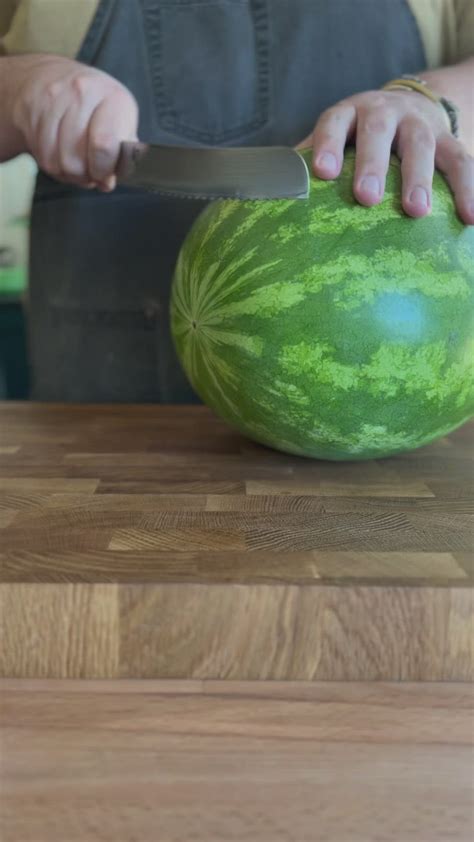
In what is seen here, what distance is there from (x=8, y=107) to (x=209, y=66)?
37 centimetres

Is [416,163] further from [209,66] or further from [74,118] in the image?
[209,66]

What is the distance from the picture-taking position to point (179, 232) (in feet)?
4.66

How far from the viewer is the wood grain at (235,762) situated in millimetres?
528

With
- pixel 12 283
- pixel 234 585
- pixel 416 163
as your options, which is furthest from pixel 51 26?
pixel 12 283

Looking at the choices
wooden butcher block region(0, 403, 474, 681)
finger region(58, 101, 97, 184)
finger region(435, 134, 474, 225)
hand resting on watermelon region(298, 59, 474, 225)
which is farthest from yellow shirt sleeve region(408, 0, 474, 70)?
wooden butcher block region(0, 403, 474, 681)

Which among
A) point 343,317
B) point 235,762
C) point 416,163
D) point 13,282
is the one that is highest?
point 416,163

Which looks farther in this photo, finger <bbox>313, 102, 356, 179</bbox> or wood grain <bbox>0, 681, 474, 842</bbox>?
finger <bbox>313, 102, 356, 179</bbox>

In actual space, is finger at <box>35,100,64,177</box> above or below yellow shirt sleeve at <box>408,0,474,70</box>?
below

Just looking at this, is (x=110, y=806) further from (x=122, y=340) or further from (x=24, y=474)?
(x=122, y=340)

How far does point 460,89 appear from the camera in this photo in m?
1.23

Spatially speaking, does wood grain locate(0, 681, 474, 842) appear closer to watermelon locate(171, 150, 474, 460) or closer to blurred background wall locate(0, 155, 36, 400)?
watermelon locate(171, 150, 474, 460)

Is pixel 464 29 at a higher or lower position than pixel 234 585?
higher

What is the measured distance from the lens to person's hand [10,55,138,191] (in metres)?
1.09

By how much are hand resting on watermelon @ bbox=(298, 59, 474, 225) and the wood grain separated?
1.70 ft
